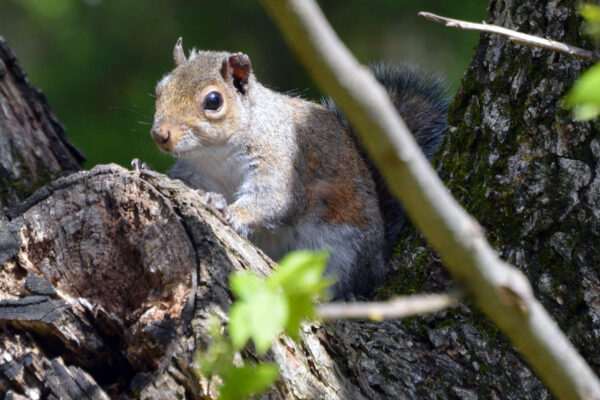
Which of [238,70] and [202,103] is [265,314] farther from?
[238,70]

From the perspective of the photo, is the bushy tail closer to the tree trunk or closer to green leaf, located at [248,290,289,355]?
the tree trunk

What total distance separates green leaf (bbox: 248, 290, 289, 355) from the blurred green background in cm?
361

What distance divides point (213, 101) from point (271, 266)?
32.9 inches

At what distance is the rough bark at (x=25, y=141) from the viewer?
92.6 inches

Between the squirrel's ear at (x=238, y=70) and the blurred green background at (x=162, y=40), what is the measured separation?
5.68 feet

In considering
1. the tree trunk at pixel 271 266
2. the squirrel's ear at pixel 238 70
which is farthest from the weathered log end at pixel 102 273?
the squirrel's ear at pixel 238 70

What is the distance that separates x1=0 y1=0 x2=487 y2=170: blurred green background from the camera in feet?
14.3

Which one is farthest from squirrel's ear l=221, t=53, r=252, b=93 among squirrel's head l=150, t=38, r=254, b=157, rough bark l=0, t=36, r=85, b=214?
rough bark l=0, t=36, r=85, b=214

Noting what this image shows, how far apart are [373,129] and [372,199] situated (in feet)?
6.09

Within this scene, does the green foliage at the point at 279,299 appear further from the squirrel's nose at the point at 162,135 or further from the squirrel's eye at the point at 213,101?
the squirrel's eye at the point at 213,101

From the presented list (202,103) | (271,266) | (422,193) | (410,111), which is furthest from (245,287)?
(410,111)

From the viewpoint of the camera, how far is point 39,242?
67.7 inches

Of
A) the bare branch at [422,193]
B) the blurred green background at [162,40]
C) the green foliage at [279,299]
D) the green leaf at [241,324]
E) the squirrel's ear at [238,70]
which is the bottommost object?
the green leaf at [241,324]

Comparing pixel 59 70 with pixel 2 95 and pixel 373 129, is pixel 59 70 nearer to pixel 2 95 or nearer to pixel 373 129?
pixel 2 95
